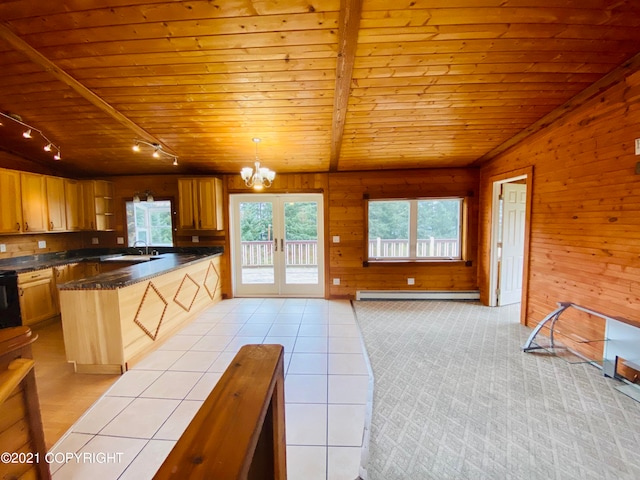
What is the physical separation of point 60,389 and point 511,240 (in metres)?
5.73

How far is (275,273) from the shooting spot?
5152 millimetres

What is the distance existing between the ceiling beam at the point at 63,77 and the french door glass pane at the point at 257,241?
2030 millimetres

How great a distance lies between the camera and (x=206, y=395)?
92.4 inches

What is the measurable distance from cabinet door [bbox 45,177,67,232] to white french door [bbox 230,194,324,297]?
2576 millimetres

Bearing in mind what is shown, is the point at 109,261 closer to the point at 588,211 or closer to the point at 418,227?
the point at 418,227

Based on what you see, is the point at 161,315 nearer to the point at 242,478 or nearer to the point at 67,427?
the point at 67,427

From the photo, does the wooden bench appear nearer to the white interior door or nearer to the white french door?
the white french door

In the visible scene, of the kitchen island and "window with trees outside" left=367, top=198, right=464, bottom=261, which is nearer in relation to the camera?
the kitchen island

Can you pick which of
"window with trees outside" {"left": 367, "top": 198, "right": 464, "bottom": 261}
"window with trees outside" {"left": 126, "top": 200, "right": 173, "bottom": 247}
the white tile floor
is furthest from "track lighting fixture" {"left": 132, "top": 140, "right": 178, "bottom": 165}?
"window with trees outside" {"left": 367, "top": 198, "right": 464, "bottom": 261}

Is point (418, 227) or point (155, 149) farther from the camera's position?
point (418, 227)

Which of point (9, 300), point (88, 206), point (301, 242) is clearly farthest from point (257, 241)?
point (9, 300)

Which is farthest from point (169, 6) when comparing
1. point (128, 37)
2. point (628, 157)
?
point (628, 157)

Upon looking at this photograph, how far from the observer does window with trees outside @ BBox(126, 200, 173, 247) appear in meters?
5.00

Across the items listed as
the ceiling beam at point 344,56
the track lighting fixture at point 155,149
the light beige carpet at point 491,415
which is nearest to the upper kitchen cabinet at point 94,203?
the track lighting fixture at point 155,149
